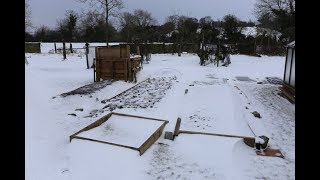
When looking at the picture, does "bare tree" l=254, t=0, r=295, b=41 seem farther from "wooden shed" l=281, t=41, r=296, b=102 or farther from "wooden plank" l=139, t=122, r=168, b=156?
"wooden plank" l=139, t=122, r=168, b=156

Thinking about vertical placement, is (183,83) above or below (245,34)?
below

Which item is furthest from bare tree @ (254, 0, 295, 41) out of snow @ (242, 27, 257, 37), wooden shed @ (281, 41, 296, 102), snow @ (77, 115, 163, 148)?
snow @ (77, 115, 163, 148)

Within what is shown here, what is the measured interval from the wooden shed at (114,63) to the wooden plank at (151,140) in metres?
6.79

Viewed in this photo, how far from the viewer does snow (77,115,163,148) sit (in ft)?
22.1

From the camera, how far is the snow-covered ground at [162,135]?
17.7 ft

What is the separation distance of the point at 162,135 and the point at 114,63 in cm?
747

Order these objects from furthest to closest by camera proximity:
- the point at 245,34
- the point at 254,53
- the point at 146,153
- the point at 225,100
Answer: the point at 245,34, the point at 254,53, the point at 225,100, the point at 146,153

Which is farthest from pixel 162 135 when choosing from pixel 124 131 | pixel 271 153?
pixel 271 153

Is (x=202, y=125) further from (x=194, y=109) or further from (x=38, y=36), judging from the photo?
(x=38, y=36)

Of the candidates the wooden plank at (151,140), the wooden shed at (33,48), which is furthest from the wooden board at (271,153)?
the wooden shed at (33,48)
